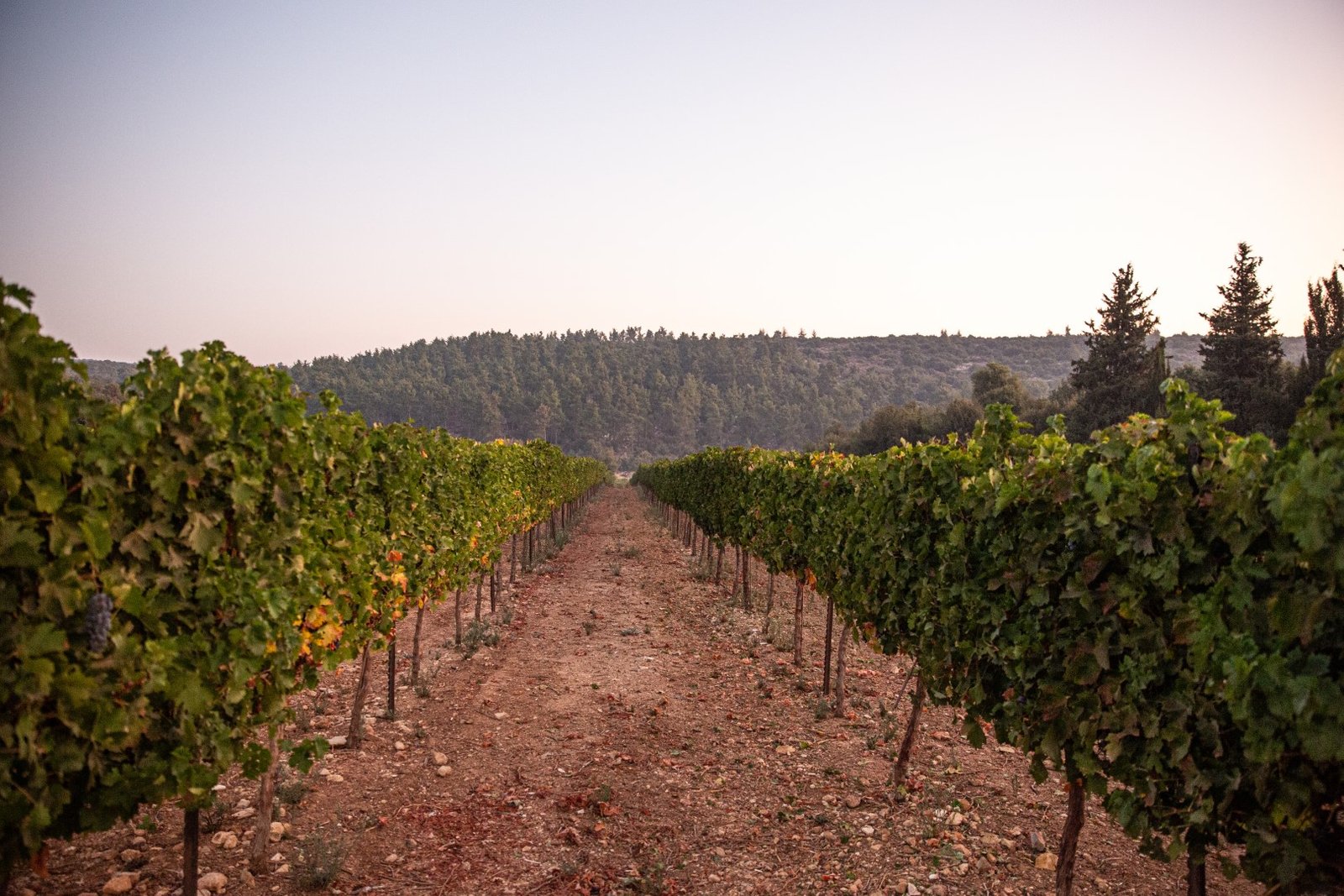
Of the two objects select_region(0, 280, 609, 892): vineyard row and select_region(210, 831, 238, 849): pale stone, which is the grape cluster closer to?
select_region(0, 280, 609, 892): vineyard row

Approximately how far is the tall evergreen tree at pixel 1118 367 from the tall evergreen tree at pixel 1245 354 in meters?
3.55

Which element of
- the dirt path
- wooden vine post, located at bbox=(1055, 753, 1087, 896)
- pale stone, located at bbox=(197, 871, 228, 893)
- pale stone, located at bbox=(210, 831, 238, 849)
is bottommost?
the dirt path

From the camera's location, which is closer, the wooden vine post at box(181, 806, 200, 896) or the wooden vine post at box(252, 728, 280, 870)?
the wooden vine post at box(181, 806, 200, 896)

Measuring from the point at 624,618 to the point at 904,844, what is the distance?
9327mm

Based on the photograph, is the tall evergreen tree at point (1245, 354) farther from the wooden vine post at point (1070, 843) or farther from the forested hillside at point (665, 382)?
the forested hillside at point (665, 382)

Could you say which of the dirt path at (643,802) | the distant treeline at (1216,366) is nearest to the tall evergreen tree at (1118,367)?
the distant treeline at (1216,366)

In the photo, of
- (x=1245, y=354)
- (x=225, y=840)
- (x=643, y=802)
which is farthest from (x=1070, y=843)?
A: (x=1245, y=354)

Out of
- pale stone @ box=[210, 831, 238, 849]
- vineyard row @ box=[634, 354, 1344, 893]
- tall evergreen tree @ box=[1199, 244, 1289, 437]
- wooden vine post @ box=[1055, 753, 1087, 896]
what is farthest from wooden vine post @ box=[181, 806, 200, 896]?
tall evergreen tree @ box=[1199, 244, 1289, 437]

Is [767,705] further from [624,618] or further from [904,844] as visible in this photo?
[624,618]

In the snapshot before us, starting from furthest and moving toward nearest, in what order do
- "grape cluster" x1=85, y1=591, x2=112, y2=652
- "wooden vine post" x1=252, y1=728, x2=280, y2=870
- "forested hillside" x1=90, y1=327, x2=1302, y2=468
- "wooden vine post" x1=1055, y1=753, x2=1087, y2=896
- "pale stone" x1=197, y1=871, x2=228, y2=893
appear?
1. "forested hillside" x1=90, y1=327, x2=1302, y2=468
2. "wooden vine post" x1=252, y1=728, x2=280, y2=870
3. "pale stone" x1=197, y1=871, x2=228, y2=893
4. "wooden vine post" x1=1055, y1=753, x2=1087, y2=896
5. "grape cluster" x1=85, y1=591, x2=112, y2=652

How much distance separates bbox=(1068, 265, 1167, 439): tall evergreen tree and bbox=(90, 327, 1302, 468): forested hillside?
59.4 meters

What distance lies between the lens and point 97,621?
10.1 feet

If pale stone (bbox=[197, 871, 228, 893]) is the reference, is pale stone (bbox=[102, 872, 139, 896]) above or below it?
above

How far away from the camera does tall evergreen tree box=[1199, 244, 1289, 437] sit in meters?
38.1
